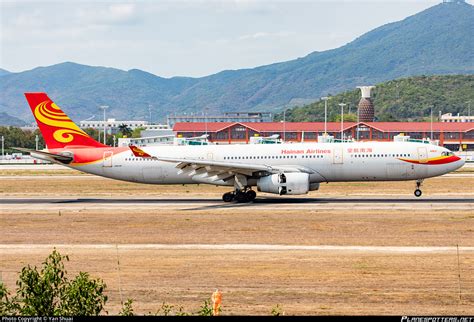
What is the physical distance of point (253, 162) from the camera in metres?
54.1

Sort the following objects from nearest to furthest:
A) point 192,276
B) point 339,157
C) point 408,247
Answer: point 192,276, point 408,247, point 339,157

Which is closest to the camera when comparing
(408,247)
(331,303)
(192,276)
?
(331,303)

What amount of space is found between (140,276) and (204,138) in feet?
399

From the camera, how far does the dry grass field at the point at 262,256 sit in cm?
2470

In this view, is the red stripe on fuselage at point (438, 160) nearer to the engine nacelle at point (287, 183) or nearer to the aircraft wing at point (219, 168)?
the aircraft wing at point (219, 168)

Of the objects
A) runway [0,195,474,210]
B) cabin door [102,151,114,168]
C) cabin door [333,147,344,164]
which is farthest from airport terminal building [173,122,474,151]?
cabin door [333,147,344,164]

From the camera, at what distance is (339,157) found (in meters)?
52.7

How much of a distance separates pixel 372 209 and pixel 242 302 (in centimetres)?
2417

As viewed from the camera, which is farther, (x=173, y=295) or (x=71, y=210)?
(x=71, y=210)

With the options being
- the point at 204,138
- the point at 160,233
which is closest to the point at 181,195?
the point at 160,233

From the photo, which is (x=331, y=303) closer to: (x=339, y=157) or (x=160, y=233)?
(x=160, y=233)

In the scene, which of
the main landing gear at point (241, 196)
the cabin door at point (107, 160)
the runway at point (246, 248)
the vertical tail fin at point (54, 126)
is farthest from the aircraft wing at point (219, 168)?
the runway at point (246, 248)

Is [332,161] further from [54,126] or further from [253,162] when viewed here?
[54,126]

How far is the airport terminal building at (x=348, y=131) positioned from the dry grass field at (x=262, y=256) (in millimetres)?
119540
